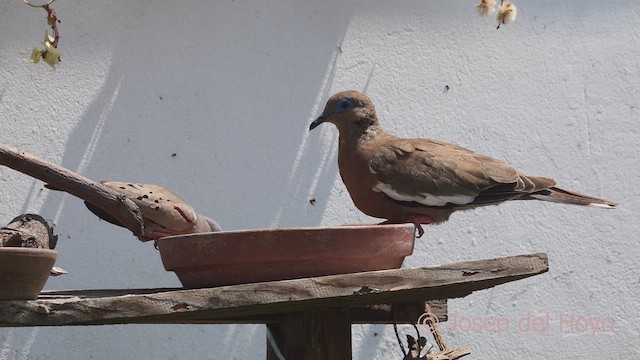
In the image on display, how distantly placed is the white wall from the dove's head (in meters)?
1.10

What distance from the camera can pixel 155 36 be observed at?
3297mm

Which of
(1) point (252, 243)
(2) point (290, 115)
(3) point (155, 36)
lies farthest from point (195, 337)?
(1) point (252, 243)

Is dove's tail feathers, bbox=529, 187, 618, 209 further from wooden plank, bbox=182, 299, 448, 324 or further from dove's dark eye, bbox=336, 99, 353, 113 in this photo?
dove's dark eye, bbox=336, 99, 353, 113

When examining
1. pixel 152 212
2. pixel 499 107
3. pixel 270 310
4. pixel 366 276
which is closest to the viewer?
pixel 366 276

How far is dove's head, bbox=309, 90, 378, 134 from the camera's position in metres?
2.17

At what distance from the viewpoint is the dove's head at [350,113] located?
2.17m

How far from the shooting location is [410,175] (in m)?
2.06

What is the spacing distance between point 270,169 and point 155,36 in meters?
0.60

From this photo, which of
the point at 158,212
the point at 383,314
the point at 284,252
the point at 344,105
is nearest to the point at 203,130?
the point at 158,212

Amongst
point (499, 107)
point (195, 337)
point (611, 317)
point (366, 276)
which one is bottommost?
point (195, 337)

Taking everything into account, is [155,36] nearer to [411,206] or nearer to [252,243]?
[411,206]

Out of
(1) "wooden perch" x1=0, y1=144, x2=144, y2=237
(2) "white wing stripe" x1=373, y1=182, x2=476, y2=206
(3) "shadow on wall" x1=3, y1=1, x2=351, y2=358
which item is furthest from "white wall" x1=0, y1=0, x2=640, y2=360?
(1) "wooden perch" x1=0, y1=144, x2=144, y2=237

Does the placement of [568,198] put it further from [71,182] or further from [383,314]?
[71,182]

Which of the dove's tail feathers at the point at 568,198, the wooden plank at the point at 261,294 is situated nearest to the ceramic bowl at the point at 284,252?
the wooden plank at the point at 261,294
